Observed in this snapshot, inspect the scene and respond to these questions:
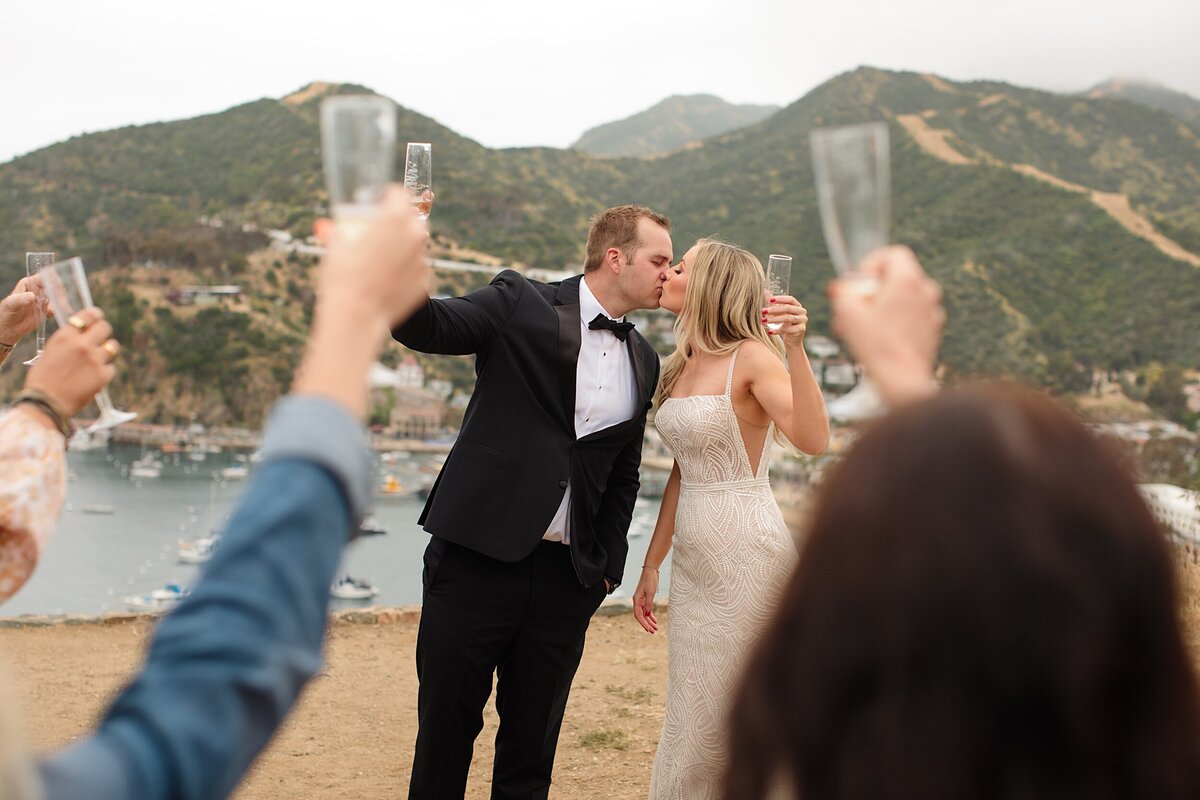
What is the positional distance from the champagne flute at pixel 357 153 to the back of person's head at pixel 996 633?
1.75ft

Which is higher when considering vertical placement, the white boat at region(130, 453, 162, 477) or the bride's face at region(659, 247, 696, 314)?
the bride's face at region(659, 247, 696, 314)

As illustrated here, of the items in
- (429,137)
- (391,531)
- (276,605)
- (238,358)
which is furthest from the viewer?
(429,137)

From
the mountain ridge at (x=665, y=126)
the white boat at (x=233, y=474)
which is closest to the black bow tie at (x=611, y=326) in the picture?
the white boat at (x=233, y=474)

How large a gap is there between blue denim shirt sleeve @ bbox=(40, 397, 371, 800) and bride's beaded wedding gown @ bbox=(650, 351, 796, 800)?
2510 mm

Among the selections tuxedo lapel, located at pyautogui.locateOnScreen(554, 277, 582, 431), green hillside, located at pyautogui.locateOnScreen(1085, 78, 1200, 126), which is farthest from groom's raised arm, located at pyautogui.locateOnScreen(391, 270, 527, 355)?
green hillside, located at pyautogui.locateOnScreen(1085, 78, 1200, 126)

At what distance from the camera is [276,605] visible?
2.40 ft

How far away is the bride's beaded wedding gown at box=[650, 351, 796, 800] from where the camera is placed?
3.18m

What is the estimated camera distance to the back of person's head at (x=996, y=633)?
75cm

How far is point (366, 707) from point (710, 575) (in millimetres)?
3017

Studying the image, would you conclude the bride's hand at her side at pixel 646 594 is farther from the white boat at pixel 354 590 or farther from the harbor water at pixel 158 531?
the white boat at pixel 354 590

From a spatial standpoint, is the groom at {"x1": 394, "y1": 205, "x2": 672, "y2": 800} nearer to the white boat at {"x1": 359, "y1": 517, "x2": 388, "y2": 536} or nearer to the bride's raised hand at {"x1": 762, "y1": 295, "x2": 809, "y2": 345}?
the bride's raised hand at {"x1": 762, "y1": 295, "x2": 809, "y2": 345}

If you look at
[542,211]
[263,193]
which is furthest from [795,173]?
[263,193]

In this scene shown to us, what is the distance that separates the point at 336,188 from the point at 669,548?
268 centimetres

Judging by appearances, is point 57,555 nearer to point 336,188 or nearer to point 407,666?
point 407,666
